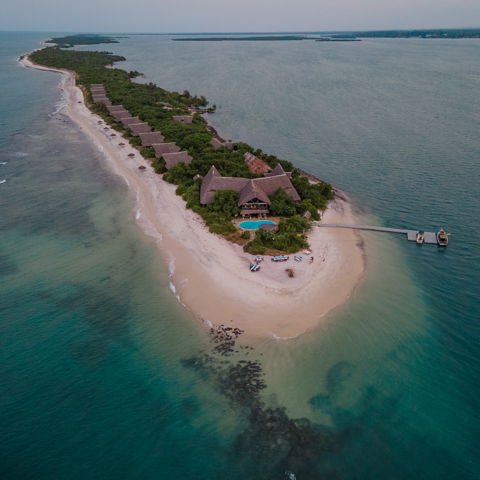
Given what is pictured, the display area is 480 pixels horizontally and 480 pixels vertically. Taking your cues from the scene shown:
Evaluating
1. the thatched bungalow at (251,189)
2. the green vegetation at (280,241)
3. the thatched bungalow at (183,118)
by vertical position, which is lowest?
the thatched bungalow at (183,118)

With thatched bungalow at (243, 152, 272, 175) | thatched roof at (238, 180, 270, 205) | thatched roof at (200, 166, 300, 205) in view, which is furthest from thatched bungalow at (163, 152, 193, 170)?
thatched roof at (238, 180, 270, 205)

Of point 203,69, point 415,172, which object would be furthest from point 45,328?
point 203,69

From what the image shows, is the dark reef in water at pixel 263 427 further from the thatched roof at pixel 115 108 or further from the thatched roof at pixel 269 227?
the thatched roof at pixel 115 108

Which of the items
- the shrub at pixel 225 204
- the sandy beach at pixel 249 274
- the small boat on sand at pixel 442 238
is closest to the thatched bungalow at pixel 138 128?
the sandy beach at pixel 249 274

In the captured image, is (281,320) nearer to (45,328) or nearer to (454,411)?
(454,411)

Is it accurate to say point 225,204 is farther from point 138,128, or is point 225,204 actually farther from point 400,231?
point 138,128

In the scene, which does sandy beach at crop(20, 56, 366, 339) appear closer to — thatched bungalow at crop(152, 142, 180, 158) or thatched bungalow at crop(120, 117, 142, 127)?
thatched bungalow at crop(152, 142, 180, 158)
